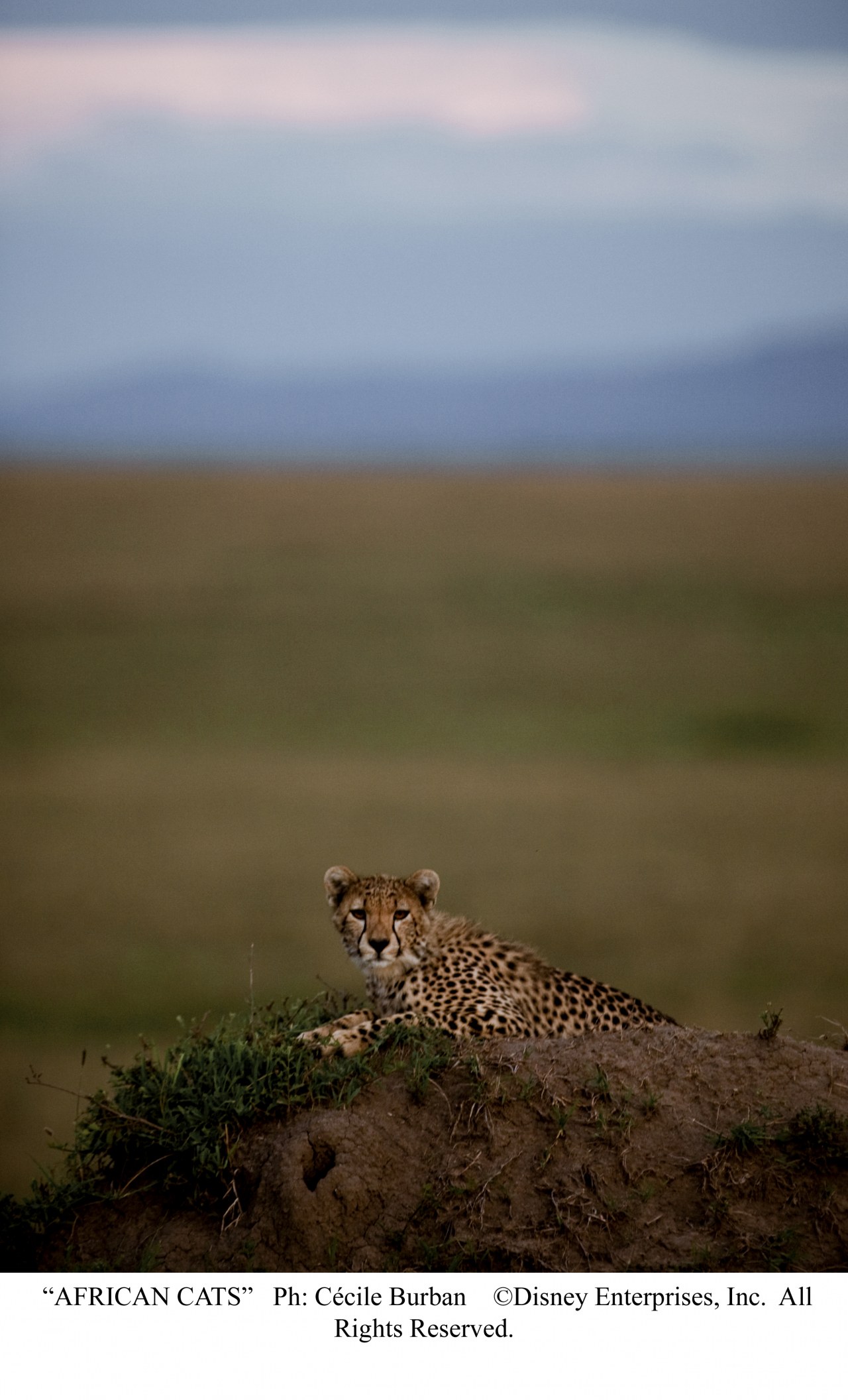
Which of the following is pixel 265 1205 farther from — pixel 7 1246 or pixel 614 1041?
pixel 614 1041

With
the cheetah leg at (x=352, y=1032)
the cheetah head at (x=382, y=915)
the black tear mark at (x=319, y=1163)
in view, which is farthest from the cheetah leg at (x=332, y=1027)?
the black tear mark at (x=319, y=1163)

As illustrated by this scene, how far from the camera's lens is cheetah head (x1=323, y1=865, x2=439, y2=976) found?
5621 mm

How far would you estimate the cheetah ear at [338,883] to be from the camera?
5695 millimetres

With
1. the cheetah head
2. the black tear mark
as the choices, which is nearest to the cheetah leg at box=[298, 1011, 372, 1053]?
the cheetah head

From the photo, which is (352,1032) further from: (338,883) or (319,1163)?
(338,883)

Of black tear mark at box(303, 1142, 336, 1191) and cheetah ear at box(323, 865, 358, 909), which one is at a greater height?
cheetah ear at box(323, 865, 358, 909)

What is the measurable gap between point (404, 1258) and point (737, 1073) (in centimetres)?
115

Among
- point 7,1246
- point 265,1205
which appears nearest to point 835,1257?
point 265,1205

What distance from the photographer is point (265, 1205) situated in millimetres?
4914

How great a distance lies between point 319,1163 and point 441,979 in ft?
2.93

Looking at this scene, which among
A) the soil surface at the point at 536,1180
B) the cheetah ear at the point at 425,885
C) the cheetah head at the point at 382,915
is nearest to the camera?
the soil surface at the point at 536,1180

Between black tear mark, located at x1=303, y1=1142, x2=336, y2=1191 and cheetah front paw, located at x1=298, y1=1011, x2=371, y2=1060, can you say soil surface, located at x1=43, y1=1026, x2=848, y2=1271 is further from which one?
cheetah front paw, located at x1=298, y1=1011, x2=371, y2=1060

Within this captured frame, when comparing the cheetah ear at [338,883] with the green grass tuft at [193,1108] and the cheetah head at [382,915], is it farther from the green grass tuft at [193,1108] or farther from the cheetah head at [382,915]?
the green grass tuft at [193,1108]

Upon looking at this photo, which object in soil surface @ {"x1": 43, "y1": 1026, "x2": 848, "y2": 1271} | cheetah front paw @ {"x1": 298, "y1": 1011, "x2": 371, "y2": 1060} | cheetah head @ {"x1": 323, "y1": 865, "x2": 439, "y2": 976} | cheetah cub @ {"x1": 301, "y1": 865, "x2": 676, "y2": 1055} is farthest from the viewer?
cheetah head @ {"x1": 323, "y1": 865, "x2": 439, "y2": 976}
